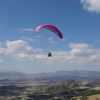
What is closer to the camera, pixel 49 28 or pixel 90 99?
pixel 49 28

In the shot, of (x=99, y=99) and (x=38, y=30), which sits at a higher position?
(x=38, y=30)

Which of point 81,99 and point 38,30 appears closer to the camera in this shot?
point 38,30

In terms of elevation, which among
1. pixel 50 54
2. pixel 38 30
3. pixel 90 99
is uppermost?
pixel 38 30

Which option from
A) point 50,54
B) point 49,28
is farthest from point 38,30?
point 50,54

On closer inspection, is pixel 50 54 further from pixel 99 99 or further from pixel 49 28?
pixel 99 99

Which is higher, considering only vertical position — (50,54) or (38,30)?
(38,30)

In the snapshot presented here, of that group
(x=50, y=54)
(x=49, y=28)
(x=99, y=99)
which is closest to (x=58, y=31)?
(x=49, y=28)

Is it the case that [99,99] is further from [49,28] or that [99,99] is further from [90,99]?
[49,28]
